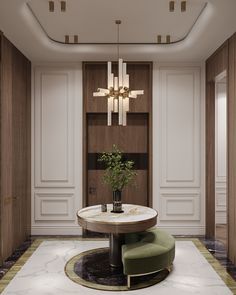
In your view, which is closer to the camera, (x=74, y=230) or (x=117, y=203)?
(x=117, y=203)

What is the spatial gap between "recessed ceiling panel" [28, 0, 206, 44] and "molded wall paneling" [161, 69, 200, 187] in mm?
815

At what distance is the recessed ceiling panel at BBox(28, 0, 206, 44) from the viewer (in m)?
3.23

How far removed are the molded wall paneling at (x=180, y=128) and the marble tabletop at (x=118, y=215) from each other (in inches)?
52.4

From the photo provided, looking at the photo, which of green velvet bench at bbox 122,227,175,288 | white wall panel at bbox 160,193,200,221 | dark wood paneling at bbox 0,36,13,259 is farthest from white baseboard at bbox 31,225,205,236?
green velvet bench at bbox 122,227,175,288

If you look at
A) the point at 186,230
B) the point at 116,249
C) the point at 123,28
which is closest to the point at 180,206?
the point at 186,230

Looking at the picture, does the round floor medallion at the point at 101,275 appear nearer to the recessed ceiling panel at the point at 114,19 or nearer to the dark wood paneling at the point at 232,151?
the dark wood paneling at the point at 232,151

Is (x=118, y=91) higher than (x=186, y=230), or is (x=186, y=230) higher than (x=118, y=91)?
(x=118, y=91)

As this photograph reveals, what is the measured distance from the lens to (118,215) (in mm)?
3553

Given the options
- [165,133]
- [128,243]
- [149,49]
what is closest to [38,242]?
[128,243]

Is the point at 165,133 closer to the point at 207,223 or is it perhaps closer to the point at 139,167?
the point at 139,167

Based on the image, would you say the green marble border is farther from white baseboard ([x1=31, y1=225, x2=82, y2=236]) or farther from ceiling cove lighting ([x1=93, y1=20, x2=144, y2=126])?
ceiling cove lighting ([x1=93, y1=20, x2=144, y2=126])

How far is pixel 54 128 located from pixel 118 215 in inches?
81.5

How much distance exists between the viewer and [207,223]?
496cm

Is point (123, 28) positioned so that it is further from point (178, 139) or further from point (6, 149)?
point (6, 149)
